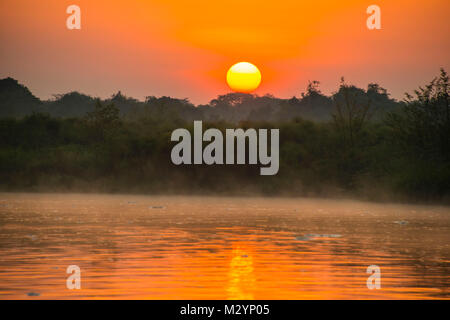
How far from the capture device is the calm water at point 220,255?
1280 centimetres

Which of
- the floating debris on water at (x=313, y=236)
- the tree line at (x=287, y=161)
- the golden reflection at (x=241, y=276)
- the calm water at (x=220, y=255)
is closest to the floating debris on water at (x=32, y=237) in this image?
the calm water at (x=220, y=255)

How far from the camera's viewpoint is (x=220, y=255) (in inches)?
690

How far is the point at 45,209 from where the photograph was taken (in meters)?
33.5

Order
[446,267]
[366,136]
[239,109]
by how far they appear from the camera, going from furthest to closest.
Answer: [239,109], [366,136], [446,267]

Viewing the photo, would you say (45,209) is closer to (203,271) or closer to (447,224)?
(447,224)

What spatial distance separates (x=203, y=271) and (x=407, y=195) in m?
30.7

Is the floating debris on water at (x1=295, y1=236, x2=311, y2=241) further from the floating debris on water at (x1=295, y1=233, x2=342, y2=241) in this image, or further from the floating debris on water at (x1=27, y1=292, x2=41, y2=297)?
the floating debris on water at (x1=27, y1=292, x2=41, y2=297)

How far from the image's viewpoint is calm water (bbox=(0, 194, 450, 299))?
1280 cm

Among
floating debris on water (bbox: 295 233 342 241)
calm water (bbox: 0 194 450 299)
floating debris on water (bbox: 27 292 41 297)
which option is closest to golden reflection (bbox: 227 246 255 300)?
calm water (bbox: 0 194 450 299)

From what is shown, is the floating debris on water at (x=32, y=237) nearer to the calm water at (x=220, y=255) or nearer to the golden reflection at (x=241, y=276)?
the calm water at (x=220, y=255)

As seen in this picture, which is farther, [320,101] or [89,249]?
[320,101]

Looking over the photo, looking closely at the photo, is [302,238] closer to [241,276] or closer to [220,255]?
[220,255]

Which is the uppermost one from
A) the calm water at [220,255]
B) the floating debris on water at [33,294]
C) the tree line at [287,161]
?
the tree line at [287,161]
